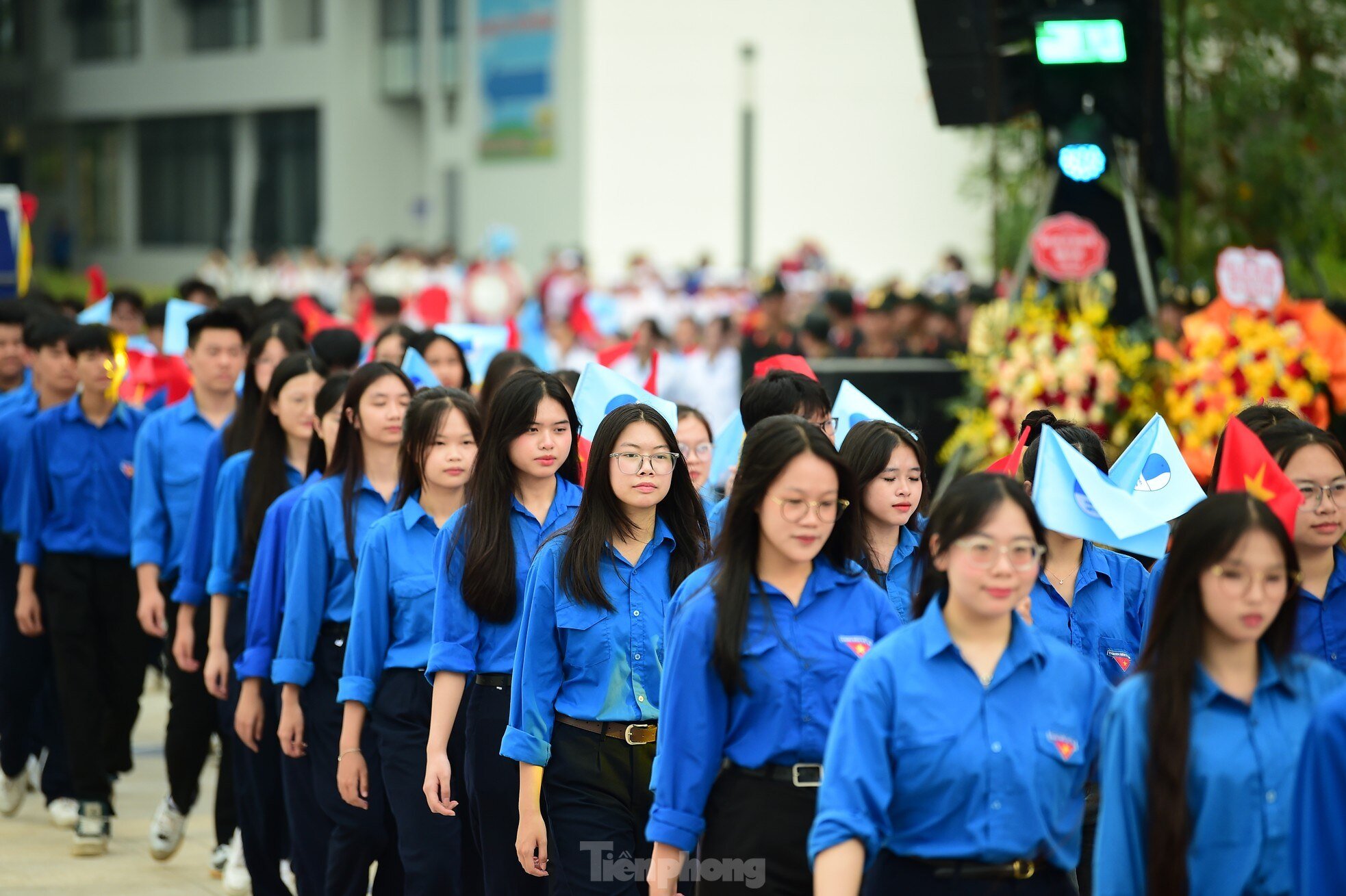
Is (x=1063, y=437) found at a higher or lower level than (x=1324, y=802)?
higher

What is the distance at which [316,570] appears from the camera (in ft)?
20.1

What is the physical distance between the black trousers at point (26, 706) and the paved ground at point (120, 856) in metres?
0.23

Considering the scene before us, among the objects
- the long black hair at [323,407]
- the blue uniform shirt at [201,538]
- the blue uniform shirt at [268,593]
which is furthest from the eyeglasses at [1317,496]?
the blue uniform shirt at [201,538]

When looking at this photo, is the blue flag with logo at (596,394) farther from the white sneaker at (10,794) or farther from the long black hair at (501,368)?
the white sneaker at (10,794)

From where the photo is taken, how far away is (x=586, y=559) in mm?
4914

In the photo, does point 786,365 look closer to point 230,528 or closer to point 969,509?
point 230,528

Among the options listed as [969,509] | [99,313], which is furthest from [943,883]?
[99,313]

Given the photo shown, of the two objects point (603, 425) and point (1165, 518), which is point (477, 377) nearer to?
point (603, 425)

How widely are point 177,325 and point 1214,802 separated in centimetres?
722

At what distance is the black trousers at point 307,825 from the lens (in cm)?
625

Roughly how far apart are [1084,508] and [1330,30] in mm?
11553

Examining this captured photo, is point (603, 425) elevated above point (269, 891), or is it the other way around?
point (603, 425)

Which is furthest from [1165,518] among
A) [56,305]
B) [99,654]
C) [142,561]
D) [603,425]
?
[56,305]

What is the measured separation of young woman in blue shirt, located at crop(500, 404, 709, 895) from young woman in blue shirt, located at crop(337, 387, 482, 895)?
0.68 m
